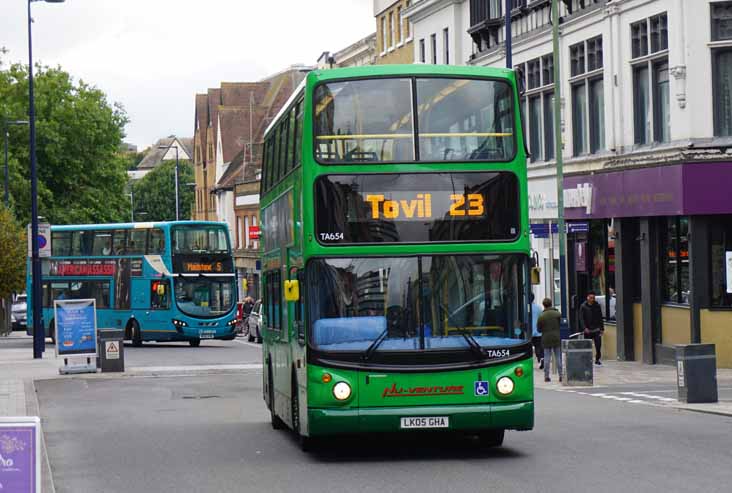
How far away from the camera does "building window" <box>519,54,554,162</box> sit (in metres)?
43.1

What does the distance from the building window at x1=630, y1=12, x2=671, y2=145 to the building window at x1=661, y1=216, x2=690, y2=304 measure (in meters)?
1.95

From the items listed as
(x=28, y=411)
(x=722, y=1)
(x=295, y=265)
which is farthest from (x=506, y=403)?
(x=722, y=1)

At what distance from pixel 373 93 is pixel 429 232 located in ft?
5.09

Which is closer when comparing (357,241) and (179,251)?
(357,241)

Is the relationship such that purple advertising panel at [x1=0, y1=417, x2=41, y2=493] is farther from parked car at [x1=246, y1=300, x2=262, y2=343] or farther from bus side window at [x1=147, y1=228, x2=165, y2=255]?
parked car at [x1=246, y1=300, x2=262, y2=343]

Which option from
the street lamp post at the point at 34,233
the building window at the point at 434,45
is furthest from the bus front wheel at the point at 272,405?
the building window at the point at 434,45

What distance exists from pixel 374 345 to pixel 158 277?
118 feet

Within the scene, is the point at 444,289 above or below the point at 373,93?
below

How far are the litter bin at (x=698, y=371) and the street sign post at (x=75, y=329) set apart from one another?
1670 cm

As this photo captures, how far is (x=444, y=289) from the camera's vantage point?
51.0 feet

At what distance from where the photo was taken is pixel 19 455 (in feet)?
31.2

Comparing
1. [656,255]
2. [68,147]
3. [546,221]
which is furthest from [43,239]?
[68,147]

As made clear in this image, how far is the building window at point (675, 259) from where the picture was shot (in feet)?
110

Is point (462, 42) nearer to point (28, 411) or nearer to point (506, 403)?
point (28, 411)
